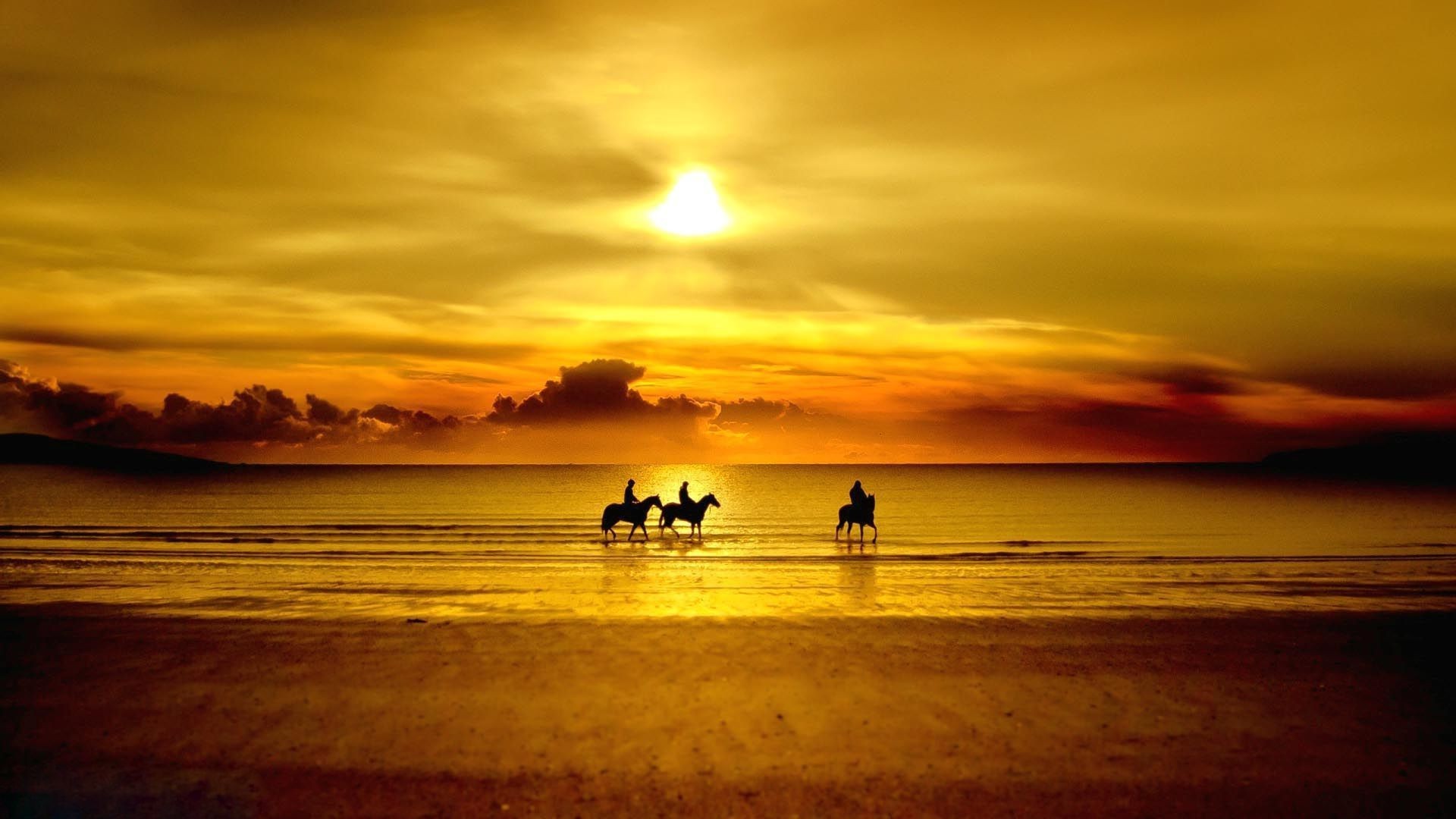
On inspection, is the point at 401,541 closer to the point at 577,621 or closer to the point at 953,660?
the point at 577,621

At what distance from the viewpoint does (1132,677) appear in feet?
40.0

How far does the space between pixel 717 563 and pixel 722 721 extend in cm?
1724

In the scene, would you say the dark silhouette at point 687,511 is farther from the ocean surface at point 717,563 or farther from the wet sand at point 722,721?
the wet sand at point 722,721

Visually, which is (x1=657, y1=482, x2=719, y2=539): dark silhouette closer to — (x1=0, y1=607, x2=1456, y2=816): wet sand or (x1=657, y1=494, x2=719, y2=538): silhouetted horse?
(x1=657, y1=494, x2=719, y2=538): silhouetted horse

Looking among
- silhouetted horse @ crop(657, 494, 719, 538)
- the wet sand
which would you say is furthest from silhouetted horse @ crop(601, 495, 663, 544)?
the wet sand

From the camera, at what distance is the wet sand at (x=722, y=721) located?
8.17 m

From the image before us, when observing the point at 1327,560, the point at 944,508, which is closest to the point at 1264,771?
the point at 1327,560

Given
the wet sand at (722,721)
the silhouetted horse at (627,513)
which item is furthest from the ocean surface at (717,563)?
the wet sand at (722,721)

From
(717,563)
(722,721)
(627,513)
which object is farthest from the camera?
(627,513)

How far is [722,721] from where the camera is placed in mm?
10195

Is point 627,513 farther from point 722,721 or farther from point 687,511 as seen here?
point 722,721

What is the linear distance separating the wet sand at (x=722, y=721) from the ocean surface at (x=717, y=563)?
10.6 ft

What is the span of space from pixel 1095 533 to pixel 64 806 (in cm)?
4206

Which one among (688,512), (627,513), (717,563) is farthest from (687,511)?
(717,563)
